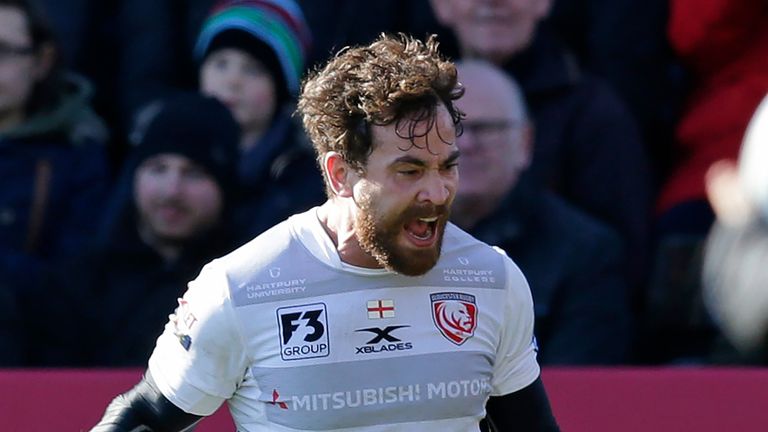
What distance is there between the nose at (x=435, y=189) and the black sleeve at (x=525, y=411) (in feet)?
1.56

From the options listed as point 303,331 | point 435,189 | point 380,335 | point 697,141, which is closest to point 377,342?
point 380,335

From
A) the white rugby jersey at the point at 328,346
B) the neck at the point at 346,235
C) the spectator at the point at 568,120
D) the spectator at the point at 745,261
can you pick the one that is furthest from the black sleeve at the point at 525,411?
the spectator at the point at 568,120

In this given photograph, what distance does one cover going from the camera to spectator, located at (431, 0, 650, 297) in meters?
5.32

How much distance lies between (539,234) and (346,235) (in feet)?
5.79

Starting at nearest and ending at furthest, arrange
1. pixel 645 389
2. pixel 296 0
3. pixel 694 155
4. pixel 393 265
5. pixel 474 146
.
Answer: pixel 393 265 < pixel 645 389 < pixel 474 146 < pixel 694 155 < pixel 296 0

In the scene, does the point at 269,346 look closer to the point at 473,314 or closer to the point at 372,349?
the point at 372,349

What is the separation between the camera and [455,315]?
326 centimetres

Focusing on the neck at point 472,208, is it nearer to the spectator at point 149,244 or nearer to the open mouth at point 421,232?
the spectator at point 149,244

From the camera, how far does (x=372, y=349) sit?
3.21 meters

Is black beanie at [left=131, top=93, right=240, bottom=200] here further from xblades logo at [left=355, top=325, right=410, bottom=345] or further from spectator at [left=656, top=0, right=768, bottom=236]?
xblades logo at [left=355, top=325, right=410, bottom=345]

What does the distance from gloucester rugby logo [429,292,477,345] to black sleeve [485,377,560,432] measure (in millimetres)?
182

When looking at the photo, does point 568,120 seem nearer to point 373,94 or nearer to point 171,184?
point 171,184

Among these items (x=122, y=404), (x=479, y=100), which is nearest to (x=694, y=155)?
(x=479, y=100)

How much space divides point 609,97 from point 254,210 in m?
1.25
